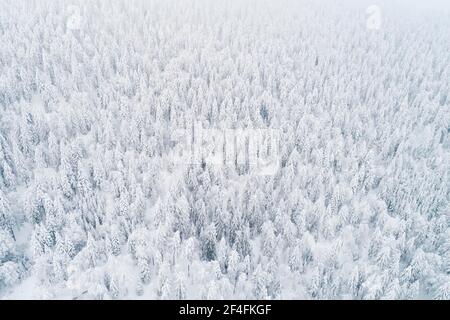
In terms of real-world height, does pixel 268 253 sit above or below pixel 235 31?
below

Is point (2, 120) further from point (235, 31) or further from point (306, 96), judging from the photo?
point (235, 31)

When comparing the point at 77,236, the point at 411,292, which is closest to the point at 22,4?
the point at 77,236

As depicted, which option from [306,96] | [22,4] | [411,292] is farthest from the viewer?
[22,4]

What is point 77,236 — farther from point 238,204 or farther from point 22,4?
point 22,4

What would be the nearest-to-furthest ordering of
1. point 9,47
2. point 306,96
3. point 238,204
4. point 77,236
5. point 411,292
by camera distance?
point 411,292, point 77,236, point 238,204, point 9,47, point 306,96

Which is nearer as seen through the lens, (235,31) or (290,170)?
(290,170)

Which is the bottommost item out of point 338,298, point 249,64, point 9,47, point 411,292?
point 338,298

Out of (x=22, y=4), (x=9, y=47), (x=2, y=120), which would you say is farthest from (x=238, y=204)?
(x=22, y=4)
